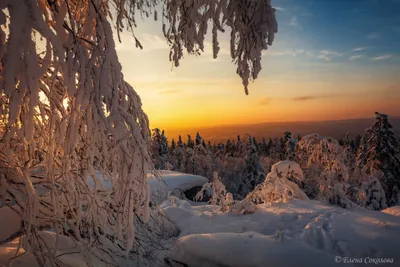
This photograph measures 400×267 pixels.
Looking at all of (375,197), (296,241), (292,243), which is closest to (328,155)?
(375,197)

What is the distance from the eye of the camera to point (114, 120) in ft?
5.89

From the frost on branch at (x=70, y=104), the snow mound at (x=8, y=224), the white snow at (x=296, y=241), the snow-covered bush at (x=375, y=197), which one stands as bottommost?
the snow-covered bush at (x=375, y=197)

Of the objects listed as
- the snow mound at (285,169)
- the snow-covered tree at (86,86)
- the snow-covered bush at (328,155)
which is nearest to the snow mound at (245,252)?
the snow-covered tree at (86,86)

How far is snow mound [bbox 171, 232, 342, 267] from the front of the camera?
12.6ft

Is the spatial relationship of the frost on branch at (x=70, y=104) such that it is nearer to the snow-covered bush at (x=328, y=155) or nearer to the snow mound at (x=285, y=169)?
the snow mound at (x=285, y=169)

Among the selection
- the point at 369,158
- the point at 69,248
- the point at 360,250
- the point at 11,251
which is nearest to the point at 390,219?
the point at 360,250

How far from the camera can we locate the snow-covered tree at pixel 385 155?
1852 centimetres

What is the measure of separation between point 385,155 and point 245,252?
19.5 meters

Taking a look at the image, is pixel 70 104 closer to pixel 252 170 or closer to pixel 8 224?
pixel 8 224

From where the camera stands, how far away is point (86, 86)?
5.64 ft

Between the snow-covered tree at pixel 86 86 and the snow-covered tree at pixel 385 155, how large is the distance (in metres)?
20.3

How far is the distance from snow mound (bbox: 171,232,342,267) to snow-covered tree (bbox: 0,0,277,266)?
2153 millimetres

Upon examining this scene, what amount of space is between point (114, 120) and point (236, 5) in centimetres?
140

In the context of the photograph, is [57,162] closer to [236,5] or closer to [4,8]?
[4,8]
